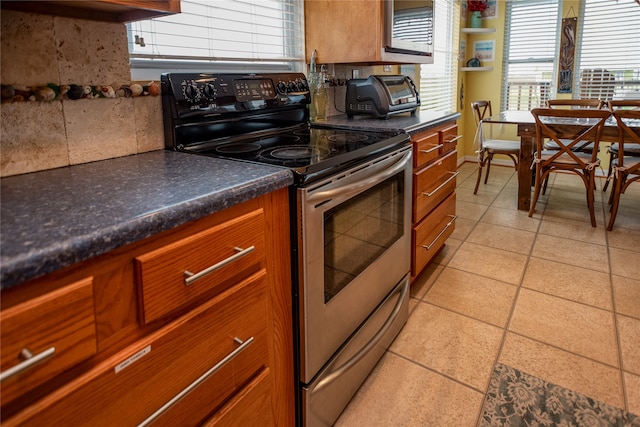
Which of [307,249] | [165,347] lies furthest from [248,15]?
[165,347]

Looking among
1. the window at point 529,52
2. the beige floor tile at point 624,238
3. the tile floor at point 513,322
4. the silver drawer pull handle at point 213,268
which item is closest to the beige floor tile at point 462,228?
the tile floor at point 513,322

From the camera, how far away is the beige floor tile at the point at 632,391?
4.90 ft

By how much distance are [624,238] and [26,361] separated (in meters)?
3.51

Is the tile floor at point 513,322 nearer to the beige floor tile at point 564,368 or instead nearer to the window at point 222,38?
the beige floor tile at point 564,368

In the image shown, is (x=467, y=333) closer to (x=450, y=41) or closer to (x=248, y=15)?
(x=248, y=15)

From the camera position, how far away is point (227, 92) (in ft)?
5.10

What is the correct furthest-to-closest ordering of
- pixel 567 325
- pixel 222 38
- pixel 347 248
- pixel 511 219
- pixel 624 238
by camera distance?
pixel 511 219 → pixel 624 238 → pixel 567 325 → pixel 222 38 → pixel 347 248

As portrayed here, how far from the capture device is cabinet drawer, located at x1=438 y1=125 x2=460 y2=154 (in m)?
2.32

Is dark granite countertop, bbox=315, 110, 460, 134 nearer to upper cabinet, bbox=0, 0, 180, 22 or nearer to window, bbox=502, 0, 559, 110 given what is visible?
upper cabinet, bbox=0, 0, 180, 22

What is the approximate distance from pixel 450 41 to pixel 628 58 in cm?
187

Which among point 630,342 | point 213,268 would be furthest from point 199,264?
point 630,342

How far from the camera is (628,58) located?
15.1ft

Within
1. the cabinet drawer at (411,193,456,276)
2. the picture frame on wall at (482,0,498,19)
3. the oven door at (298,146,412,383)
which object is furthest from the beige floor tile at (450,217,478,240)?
the picture frame on wall at (482,0,498,19)

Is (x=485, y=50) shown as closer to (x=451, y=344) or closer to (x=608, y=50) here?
(x=608, y=50)
